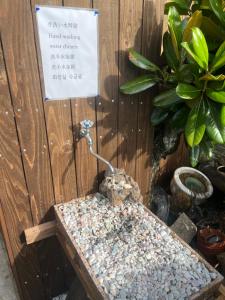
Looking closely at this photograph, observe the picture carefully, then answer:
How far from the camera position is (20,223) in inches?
56.3

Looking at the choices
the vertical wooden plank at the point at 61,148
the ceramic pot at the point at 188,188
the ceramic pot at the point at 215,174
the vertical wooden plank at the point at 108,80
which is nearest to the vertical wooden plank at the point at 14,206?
the vertical wooden plank at the point at 61,148

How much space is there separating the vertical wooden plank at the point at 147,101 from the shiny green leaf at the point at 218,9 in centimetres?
27

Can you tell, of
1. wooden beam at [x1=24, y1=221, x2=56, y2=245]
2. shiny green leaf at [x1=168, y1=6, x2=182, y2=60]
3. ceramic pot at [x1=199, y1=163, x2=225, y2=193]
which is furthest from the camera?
ceramic pot at [x1=199, y1=163, x2=225, y2=193]

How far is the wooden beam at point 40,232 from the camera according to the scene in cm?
144

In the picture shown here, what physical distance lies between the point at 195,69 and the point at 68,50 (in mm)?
643

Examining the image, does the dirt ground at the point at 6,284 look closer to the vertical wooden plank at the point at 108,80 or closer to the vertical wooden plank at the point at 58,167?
the vertical wooden plank at the point at 58,167

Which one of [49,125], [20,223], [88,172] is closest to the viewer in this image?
[49,125]

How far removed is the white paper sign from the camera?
110 centimetres

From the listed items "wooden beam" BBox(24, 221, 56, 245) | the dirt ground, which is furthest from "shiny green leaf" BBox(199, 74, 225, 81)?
the dirt ground

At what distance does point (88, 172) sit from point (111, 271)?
62cm

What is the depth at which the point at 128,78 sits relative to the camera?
141 cm

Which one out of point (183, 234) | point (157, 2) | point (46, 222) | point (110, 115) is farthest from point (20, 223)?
point (157, 2)

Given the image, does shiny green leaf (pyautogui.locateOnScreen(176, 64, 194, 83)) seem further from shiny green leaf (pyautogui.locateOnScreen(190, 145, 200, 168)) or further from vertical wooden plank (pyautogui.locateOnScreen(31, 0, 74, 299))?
vertical wooden plank (pyautogui.locateOnScreen(31, 0, 74, 299))

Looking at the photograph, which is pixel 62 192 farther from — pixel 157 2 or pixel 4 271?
pixel 157 2
